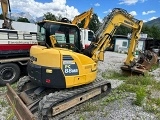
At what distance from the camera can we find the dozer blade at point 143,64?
336 inches

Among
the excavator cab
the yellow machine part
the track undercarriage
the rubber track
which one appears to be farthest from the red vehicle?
the rubber track

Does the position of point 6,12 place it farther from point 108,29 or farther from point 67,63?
point 67,63

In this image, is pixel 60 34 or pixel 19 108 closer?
pixel 19 108

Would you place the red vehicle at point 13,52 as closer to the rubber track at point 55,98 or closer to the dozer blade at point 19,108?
the dozer blade at point 19,108

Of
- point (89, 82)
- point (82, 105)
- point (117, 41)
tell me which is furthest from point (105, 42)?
point (117, 41)

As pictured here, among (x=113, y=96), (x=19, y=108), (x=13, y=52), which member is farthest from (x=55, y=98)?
(x=13, y=52)

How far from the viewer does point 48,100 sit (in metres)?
4.41

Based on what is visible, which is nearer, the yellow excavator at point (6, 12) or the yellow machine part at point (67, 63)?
the yellow machine part at point (67, 63)

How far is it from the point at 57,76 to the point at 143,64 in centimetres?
595

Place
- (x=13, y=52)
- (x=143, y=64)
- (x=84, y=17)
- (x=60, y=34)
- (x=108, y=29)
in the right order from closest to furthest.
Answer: (x=60, y=34) < (x=108, y=29) < (x=13, y=52) < (x=143, y=64) < (x=84, y=17)

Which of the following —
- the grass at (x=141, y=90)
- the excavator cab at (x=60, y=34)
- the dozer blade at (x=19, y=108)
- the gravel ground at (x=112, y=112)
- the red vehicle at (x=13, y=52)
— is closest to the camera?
the dozer blade at (x=19, y=108)

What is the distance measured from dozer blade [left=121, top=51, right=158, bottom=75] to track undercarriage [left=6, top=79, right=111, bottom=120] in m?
3.08

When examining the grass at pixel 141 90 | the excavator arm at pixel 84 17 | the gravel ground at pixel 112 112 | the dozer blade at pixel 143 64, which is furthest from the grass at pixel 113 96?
the excavator arm at pixel 84 17

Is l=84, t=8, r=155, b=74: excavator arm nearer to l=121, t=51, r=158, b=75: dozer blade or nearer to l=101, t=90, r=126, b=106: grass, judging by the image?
l=101, t=90, r=126, b=106: grass
